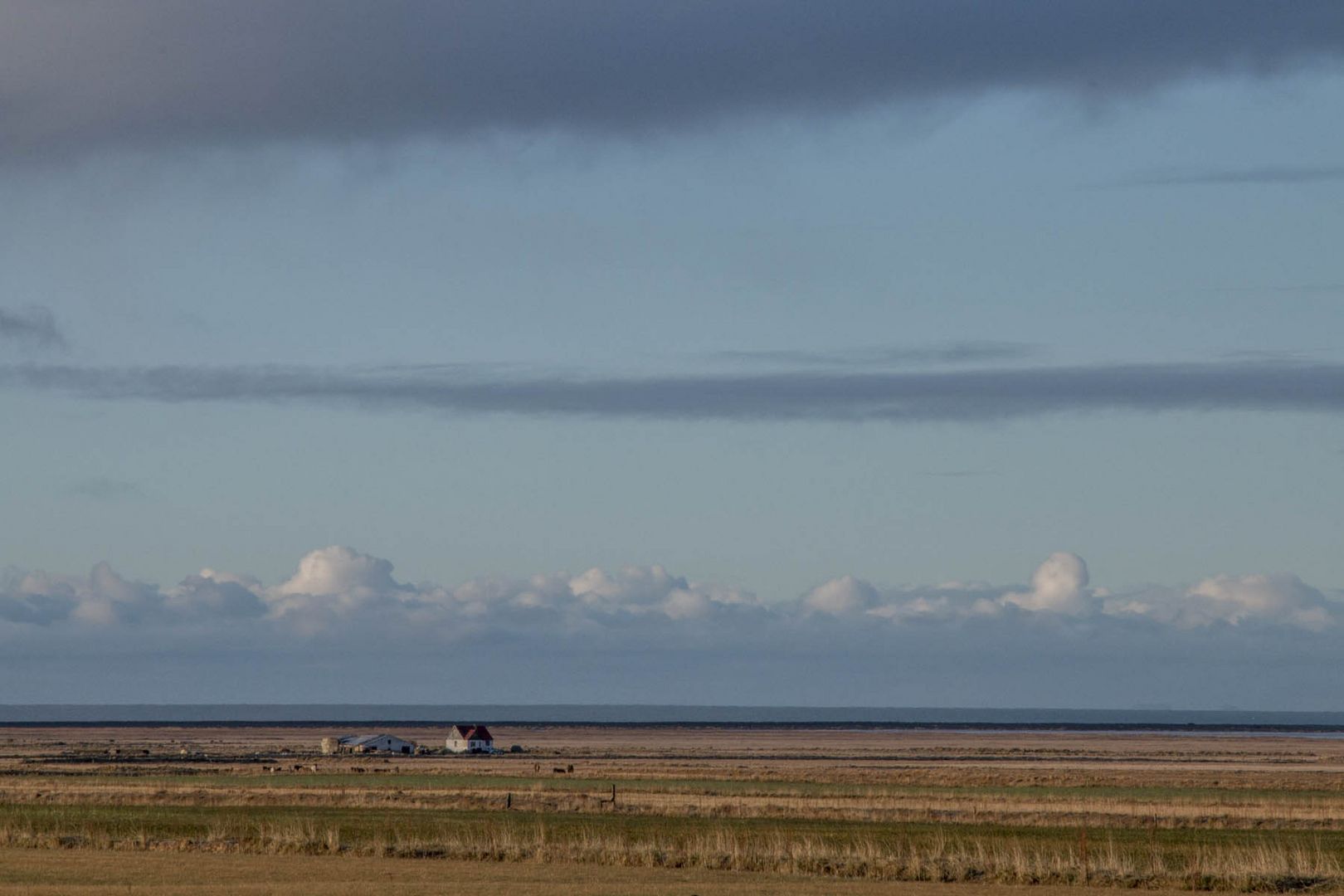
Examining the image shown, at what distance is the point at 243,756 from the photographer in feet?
503

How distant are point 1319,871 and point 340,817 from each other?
35.9m

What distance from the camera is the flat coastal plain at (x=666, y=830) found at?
39844mm

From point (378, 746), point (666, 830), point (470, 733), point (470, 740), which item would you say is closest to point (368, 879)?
point (666, 830)

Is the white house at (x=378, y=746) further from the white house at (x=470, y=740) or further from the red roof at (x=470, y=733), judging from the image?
the red roof at (x=470, y=733)

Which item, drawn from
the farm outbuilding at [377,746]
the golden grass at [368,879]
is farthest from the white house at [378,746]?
the golden grass at [368,879]

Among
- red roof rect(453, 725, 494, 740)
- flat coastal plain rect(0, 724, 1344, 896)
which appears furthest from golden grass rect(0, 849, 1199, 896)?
red roof rect(453, 725, 494, 740)

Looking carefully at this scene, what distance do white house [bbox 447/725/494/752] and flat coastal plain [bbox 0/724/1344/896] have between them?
168ft

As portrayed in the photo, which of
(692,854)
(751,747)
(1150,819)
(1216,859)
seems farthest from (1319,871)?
(751,747)

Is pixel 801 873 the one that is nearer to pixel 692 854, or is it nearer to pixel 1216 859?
pixel 692 854

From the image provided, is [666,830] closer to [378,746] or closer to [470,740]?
[470,740]

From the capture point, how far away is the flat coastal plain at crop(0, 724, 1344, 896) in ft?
131

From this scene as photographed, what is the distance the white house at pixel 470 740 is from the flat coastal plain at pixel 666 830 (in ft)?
168

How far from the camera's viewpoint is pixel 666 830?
56.0 meters

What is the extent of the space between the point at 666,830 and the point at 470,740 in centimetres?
11656
